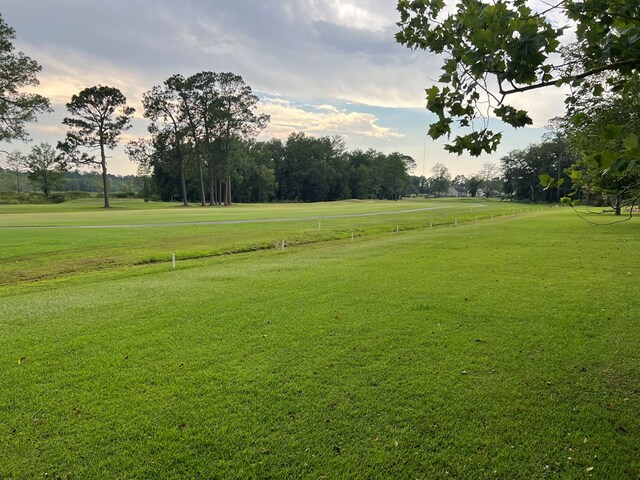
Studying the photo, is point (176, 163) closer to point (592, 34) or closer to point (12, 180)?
point (592, 34)

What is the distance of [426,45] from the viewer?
397 cm

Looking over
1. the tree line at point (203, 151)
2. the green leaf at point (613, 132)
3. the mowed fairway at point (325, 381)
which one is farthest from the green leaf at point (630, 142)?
the tree line at point (203, 151)

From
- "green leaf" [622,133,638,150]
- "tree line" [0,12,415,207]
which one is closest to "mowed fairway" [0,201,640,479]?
"green leaf" [622,133,638,150]

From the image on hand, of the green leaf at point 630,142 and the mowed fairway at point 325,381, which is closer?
the green leaf at point 630,142

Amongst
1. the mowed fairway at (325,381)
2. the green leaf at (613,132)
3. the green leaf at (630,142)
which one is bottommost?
the mowed fairway at (325,381)

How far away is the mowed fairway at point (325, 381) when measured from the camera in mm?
3586

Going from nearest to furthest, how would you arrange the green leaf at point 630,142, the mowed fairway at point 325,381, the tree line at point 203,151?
the green leaf at point 630,142 < the mowed fairway at point 325,381 < the tree line at point 203,151

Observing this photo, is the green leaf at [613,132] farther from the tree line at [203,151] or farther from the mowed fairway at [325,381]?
the tree line at [203,151]

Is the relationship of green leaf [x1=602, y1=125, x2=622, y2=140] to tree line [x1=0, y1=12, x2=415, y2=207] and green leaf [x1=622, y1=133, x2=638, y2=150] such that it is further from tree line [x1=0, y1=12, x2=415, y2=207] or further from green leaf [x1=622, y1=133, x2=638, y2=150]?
tree line [x1=0, y1=12, x2=415, y2=207]

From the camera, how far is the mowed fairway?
359 centimetres

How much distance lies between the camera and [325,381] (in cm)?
496

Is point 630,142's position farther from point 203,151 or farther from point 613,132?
point 203,151

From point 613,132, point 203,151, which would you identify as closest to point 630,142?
point 613,132

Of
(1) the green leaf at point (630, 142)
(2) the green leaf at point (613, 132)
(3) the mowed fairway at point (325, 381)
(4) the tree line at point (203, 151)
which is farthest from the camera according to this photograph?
(4) the tree line at point (203, 151)
